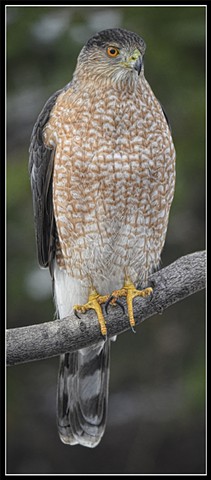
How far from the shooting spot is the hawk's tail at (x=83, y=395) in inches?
170

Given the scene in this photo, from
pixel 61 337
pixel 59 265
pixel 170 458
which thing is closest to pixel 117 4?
pixel 59 265

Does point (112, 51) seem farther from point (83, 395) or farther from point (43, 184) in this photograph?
point (83, 395)

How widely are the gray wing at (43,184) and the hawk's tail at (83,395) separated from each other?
61cm

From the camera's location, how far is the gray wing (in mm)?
3840

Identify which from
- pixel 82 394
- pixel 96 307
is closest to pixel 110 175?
pixel 96 307

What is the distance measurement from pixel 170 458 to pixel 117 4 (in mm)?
3864

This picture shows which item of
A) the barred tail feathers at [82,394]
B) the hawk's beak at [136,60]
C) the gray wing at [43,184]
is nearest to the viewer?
the hawk's beak at [136,60]

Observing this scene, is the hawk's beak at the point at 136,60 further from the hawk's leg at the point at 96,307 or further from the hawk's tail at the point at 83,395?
the hawk's tail at the point at 83,395

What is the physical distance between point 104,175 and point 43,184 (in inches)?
16.8

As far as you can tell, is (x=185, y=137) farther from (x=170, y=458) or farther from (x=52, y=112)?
(x=170, y=458)

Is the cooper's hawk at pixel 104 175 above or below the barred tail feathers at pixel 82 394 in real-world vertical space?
above

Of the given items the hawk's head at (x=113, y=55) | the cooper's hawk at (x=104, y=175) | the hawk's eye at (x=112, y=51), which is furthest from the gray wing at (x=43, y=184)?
the hawk's eye at (x=112, y=51)

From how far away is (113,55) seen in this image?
359 centimetres

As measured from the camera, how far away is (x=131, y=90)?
11.7 feet
